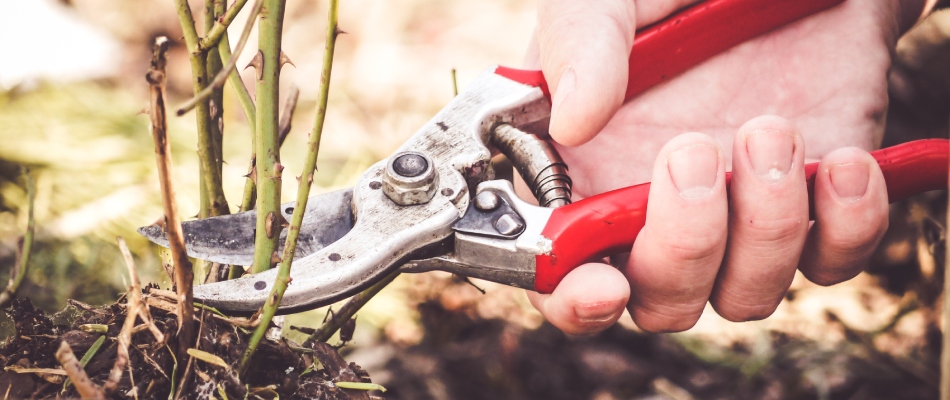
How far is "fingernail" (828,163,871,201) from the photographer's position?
1.29 meters

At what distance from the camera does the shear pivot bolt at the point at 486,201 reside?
1.31 m

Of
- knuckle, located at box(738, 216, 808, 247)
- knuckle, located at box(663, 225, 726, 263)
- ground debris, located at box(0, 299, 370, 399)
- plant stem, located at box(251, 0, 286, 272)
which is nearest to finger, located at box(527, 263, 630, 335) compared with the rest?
knuckle, located at box(663, 225, 726, 263)

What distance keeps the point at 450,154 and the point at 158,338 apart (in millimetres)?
648

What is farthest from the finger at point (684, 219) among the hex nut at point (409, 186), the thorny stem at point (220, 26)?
the thorny stem at point (220, 26)

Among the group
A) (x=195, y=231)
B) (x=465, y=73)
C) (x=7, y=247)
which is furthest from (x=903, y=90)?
(x=7, y=247)

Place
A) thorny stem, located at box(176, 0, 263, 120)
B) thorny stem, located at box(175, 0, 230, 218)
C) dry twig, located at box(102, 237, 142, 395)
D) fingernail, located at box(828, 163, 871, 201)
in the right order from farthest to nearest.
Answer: fingernail, located at box(828, 163, 871, 201) → thorny stem, located at box(175, 0, 230, 218) → dry twig, located at box(102, 237, 142, 395) → thorny stem, located at box(176, 0, 263, 120)

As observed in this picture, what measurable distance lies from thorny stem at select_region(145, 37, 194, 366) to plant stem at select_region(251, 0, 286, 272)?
17 cm

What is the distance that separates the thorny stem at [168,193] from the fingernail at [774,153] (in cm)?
94

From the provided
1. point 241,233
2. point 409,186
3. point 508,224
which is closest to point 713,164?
point 508,224

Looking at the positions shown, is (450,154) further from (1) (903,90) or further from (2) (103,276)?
(1) (903,90)

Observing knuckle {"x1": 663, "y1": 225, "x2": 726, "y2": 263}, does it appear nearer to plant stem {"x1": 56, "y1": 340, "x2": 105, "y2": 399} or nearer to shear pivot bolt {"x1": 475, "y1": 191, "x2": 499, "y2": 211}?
shear pivot bolt {"x1": 475, "y1": 191, "x2": 499, "y2": 211}

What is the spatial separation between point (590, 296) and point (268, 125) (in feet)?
2.00

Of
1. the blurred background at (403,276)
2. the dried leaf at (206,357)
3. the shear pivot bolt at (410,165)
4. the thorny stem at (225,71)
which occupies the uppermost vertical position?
the thorny stem at (225,71)

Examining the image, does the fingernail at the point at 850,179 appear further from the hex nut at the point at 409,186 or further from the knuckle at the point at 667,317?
the hex nut at the point at 409,186
